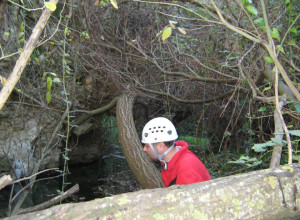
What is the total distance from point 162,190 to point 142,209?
0.43 ft

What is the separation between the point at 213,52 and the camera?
17.8 ft

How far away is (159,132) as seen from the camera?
3.29 meters

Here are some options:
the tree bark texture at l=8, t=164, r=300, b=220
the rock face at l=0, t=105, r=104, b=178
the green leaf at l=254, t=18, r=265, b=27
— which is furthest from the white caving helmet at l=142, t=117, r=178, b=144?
the tree bark texture at l=8, t=164, r=300, b=220

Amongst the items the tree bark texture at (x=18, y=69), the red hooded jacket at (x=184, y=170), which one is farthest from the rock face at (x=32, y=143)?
the tree bark texture at (x=18, y=69)

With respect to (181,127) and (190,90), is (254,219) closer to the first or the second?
(190,90)

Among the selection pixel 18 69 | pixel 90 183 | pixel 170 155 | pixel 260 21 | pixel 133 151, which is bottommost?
pixel 90 183

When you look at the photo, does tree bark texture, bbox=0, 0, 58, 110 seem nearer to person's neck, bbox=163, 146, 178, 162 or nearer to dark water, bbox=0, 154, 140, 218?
person's neck, bbox=163, 146, 178, 162

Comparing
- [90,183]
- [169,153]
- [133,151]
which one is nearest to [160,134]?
[169,153]

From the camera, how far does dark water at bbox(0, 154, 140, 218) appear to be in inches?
255

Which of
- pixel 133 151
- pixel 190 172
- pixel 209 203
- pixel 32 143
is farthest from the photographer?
pixel 32 143

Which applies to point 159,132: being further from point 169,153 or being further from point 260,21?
point 260,21

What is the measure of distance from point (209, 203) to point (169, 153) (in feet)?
6.83

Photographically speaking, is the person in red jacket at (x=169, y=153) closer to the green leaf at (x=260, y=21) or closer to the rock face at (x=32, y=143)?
the green leaf at (x=260, y=21)

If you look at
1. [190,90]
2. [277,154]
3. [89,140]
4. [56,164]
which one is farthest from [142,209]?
[89,140]
